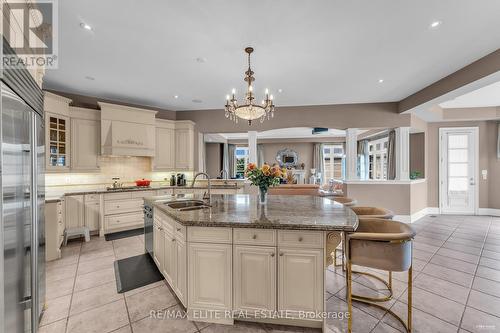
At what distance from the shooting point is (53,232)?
2.99m

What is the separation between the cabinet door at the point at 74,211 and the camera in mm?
3682

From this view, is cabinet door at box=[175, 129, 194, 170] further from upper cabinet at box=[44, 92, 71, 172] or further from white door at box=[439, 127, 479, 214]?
white door at box=[439, 127, 479, 214]

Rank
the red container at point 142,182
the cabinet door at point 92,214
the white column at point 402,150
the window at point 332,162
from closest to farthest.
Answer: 1. the cabinet door at point 92,214
2. the red container at point 142,182
3. the white column at point 402,150
4. the window at point 332,162

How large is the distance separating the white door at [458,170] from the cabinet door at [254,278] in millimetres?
6555

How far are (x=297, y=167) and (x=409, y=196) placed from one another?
225 inches

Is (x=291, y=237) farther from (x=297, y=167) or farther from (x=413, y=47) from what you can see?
(x=297, y=167)

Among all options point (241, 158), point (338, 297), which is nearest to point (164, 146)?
point (338, 297)

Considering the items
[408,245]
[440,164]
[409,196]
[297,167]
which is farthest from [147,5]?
[297,167]

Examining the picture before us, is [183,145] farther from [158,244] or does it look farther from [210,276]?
[210,276]

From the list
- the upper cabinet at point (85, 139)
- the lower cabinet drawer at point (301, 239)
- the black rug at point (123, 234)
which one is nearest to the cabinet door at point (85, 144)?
the upper cabinet at point (85, 139)

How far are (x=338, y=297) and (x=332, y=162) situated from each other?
29.2ft

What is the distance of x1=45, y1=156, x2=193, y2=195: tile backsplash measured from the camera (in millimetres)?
3955

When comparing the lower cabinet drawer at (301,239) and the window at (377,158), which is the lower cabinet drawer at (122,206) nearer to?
the lower cabinet drawer at (301,239)

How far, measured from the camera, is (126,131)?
4.33 meters
